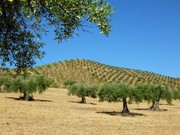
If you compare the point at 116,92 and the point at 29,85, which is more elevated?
the point at 29,85

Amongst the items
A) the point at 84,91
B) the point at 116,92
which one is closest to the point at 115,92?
the point at 116,92

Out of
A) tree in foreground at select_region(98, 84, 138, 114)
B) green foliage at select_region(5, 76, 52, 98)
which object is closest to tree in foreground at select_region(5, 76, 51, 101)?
green foliage at select_region(5, 76, 52, 98)

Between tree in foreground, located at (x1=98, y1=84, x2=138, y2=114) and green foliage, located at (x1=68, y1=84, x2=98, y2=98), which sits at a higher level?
green foliage, located at (x1=68, y1=84, x2=98, y2=98)

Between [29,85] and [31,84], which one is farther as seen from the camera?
[31,84]

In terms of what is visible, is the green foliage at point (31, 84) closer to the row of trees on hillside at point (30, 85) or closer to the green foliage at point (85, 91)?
the row of trees on hillside at point (30, 85)

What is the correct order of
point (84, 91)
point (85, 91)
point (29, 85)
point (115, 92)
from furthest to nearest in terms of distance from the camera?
point (85, 91), point (84, 91), point (29, 85), point (115, 92)

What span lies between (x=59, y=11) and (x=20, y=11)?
11.4 feet

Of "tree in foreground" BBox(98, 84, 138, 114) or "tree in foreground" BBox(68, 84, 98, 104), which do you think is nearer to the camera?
"tree in foreground" BBox(98, 84, 138, 114)

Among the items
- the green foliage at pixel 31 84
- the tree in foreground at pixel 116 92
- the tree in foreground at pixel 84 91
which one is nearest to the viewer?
the tree in foreground at pixel 116 92

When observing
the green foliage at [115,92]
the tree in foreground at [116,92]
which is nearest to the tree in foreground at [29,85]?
the tree in foreground at [116,92]

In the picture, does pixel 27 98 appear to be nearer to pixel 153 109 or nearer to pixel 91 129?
pixel 153 109

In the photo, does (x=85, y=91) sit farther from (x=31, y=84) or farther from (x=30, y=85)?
(x=30, y=85)

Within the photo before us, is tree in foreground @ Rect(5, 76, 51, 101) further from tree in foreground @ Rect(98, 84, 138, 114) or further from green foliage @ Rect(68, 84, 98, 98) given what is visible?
tree in foreground @ Rect(98, 84, 138, 114)

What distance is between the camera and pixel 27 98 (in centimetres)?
7788
